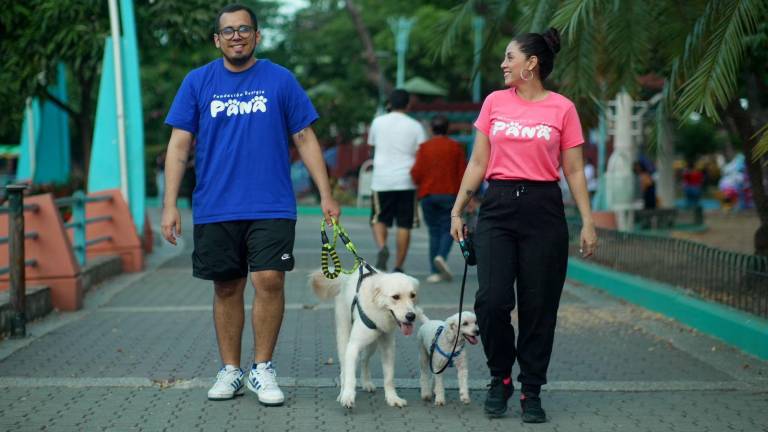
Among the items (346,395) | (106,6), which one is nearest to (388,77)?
(106,6)

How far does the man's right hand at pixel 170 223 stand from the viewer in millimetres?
6172

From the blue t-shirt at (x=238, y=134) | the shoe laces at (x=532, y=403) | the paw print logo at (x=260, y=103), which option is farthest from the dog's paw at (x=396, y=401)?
the paw print logo at (x=260, y=103)

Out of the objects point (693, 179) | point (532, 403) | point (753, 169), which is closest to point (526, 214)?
point (532, 403)

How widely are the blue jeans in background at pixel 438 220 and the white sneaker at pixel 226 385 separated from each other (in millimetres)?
5808

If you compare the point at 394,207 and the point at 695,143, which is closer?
the point at 394,207

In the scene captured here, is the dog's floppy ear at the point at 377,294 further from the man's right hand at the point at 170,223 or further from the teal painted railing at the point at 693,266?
the teal painted railing at the point at 693,266

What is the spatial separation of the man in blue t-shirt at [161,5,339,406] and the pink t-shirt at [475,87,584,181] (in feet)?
3.20

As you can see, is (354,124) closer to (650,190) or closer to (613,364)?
(650,190)

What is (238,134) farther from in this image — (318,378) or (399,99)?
(399,99)

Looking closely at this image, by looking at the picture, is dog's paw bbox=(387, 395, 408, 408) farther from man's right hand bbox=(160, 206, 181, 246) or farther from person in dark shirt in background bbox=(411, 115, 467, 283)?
person in dark shirt in background bbox=(411, 115, 467, 283)

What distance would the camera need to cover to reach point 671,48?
9.88 meters

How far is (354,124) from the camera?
3975cm

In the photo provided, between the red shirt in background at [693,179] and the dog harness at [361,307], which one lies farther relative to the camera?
the red shirt in background at [693,179]

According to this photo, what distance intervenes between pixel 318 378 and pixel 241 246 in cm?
117
